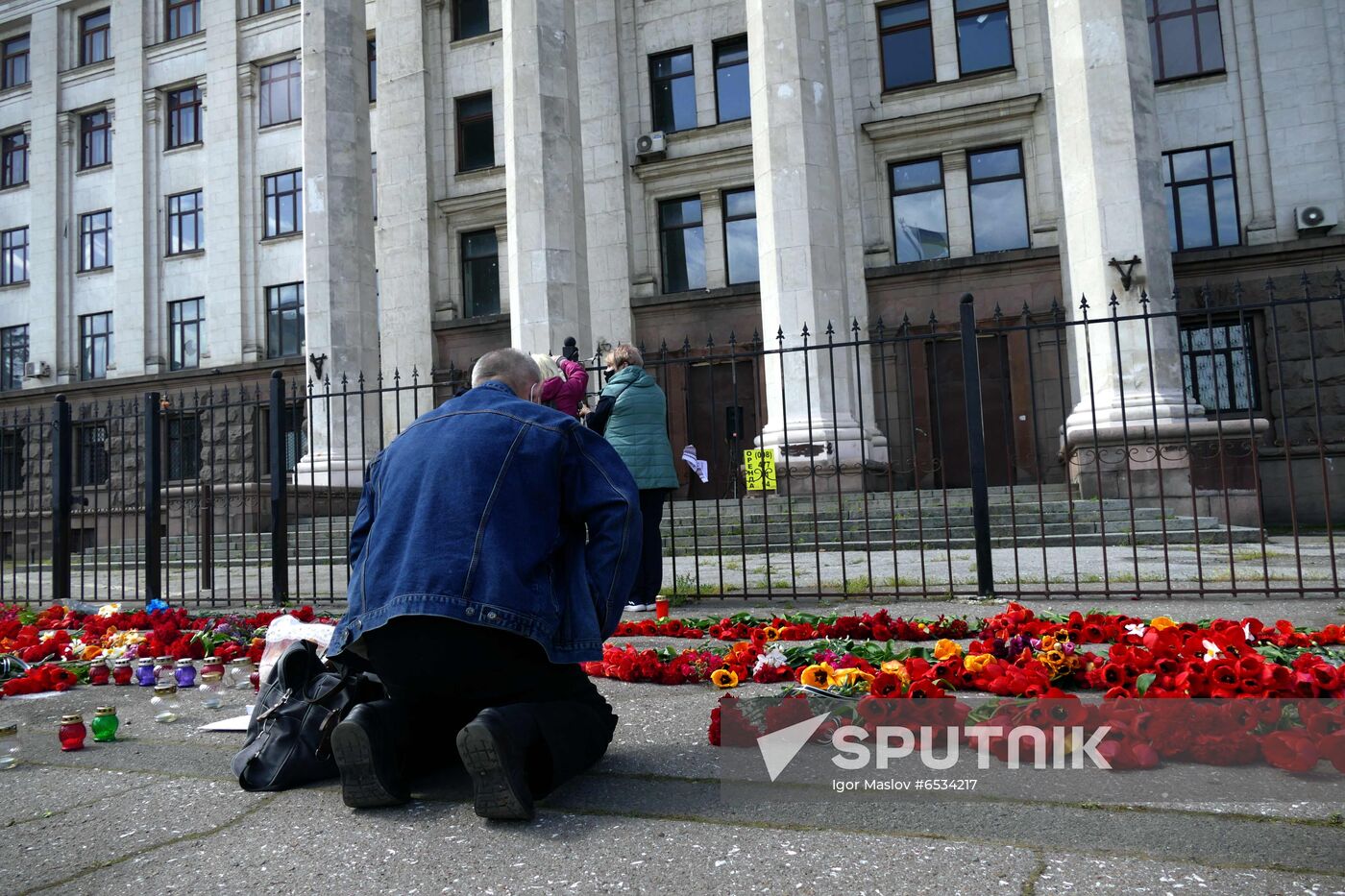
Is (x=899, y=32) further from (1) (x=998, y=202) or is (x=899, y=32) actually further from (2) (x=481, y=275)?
(2) (x=481, y=275)

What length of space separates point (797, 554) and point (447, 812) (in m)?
8.85

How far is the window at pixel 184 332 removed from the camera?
26547 mm

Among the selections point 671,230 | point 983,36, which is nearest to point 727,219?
point 671,230

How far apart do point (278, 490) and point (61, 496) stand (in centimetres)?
260

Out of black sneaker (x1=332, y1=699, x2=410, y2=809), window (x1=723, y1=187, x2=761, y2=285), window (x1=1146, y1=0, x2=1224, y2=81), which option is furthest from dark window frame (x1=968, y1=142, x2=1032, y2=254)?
black sneaker (x1=332, y1=699, x2=410, y2=809)

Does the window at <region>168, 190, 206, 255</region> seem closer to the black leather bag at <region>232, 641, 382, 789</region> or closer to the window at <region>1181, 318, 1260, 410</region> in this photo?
the window at <region>1181, 318, 1260, 410</region>

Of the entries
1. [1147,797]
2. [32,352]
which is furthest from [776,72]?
[32,352]

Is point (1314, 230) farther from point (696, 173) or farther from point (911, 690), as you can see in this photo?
point (911, 690)

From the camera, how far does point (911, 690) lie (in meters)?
3.27

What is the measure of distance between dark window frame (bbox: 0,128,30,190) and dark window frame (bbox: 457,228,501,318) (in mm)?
16318

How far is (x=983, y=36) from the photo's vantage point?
19.5 meters

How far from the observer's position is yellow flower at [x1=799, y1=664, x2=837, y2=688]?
145 inches

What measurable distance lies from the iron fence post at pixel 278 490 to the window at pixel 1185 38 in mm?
17330

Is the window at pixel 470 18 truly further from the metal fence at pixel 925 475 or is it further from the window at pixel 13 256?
the window at pixel 13 256
